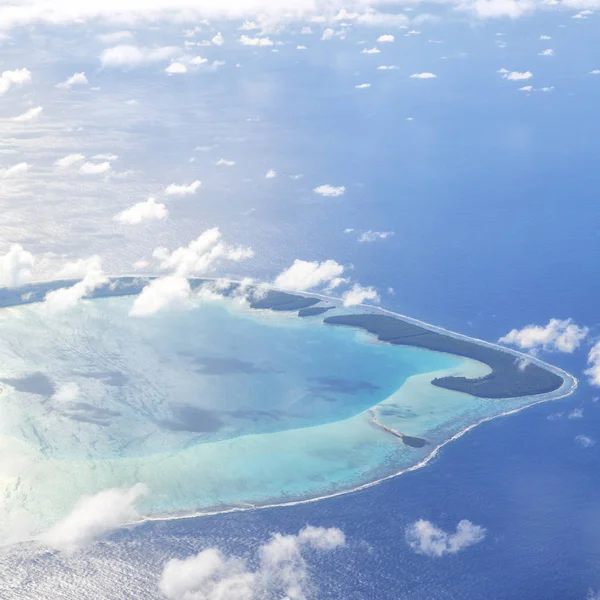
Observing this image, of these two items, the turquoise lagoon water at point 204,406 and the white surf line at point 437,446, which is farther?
the turquoise lagoon water at point 204,406

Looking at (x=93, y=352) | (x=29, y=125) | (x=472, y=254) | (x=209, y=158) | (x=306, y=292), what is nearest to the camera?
(x=93, y=352)

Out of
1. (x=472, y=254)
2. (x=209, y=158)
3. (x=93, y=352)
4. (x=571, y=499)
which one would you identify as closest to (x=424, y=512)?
(x=571, y=499)

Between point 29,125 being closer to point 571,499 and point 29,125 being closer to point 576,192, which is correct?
point 576,192

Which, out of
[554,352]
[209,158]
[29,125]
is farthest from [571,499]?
[29,125]

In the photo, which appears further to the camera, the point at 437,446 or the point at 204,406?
the point at 204,406

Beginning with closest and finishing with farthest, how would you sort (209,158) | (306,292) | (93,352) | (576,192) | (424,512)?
(424,512) < (93,352) < (306,292) < (576,192) < (209,158)

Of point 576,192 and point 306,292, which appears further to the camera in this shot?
point 576,192

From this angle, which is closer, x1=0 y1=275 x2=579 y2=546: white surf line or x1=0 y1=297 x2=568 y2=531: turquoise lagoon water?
x1=0 y1=275 x2=579 y2=546: white surf line
